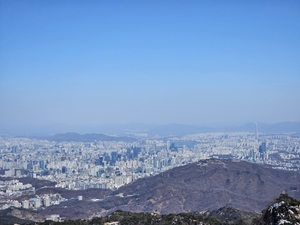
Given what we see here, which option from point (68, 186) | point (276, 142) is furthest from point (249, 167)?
point (276, 142)

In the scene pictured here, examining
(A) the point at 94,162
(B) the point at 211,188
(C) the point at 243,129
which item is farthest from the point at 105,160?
(C) the point at 243,129

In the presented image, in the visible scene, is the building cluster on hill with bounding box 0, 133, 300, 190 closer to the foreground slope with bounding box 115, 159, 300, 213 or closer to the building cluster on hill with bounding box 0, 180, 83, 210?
the building cluster on hill with bounding box 0, 180, 83, 210

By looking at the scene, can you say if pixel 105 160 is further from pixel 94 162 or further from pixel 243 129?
pixel 243 129

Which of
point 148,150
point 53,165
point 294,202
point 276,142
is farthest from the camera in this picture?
point 276,142

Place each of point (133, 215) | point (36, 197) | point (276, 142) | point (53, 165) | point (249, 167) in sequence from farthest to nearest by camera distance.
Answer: point (276, 142), point (53, 165), point (249, 167), point (36, 197), point (133, 215)

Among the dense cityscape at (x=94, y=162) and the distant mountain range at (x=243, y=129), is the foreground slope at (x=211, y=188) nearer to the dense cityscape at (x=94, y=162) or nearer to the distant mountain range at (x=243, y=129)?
the dense cityscape at (x=94, y=162)

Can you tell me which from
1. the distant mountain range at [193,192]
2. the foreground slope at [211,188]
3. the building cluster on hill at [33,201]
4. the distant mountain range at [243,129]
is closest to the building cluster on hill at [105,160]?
the building cluster on hill at [33,201]

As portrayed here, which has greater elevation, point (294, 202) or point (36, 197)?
point (294, 202)

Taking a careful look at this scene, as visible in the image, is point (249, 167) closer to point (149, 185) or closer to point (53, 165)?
point (149, 185)
